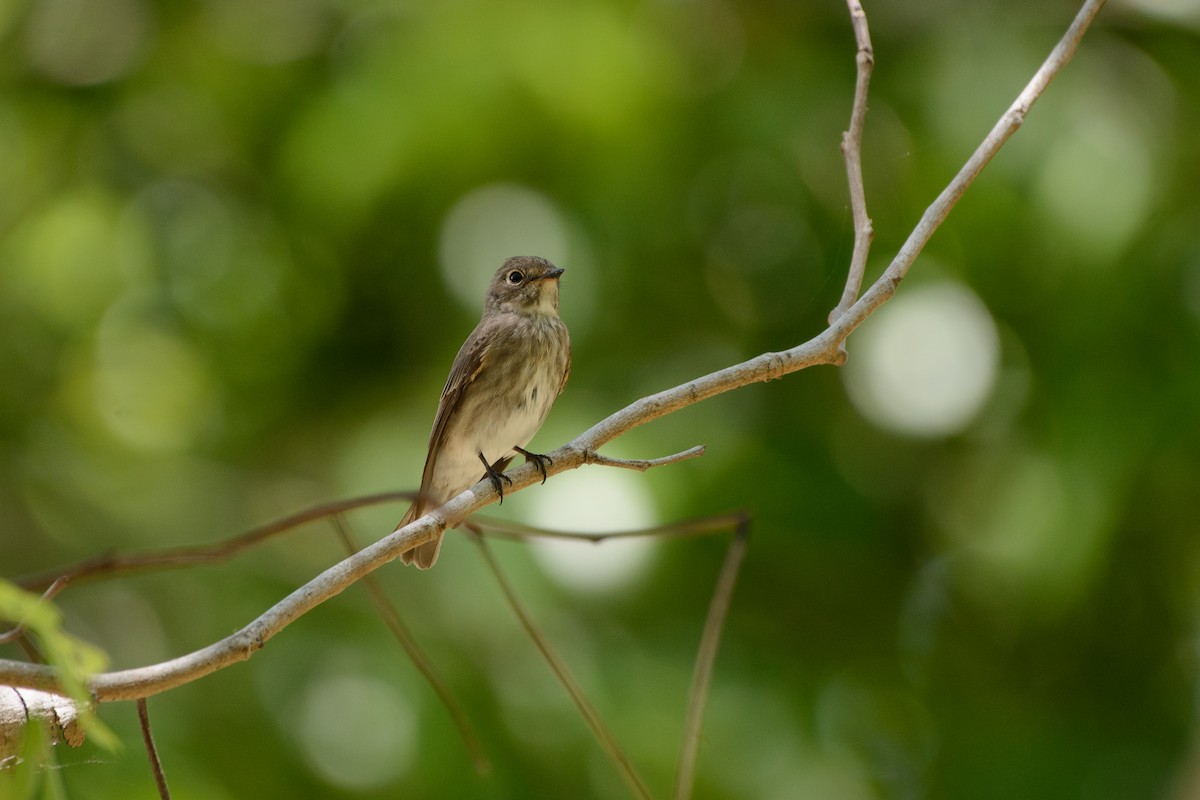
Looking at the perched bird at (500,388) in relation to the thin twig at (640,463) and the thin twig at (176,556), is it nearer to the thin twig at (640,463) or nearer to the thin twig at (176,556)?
the thin twig at (640,463)

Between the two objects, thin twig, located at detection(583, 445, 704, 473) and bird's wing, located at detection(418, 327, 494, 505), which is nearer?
thin twig, located at detection(583, 445, 704, 473)

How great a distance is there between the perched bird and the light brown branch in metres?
1.72

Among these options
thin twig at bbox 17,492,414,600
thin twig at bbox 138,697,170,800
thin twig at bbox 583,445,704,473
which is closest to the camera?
thin twig at bbox 17,492,414,600

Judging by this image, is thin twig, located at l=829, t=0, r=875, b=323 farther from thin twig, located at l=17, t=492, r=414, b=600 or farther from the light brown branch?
thin twig, located at l=17, t=492, r=414, b=600

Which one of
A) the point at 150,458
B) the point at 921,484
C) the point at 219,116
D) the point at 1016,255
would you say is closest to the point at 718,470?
the point at 921,484

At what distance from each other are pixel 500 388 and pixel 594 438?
78.9 inches

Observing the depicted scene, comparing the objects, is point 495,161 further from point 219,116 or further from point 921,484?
point 921,484

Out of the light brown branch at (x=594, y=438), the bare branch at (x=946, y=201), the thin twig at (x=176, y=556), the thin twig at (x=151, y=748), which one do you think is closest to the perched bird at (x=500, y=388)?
the light brown branch at (x=594, y=438)

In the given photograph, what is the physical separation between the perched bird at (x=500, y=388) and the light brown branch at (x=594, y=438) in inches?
67.6

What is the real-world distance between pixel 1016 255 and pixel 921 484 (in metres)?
1.03

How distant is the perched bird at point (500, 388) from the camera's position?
161 inches

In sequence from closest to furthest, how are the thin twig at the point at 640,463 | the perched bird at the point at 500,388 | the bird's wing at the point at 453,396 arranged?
the thin twig at the point at 640,463, the perched bird at the point at 500,388, the bird's wing at the point at 453,396

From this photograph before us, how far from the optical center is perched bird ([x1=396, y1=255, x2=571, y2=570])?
4098 millimetres

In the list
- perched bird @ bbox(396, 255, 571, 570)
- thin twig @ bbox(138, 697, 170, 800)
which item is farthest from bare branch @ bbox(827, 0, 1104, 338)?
perched bird @ bbox(396, 255, 571, 570)
